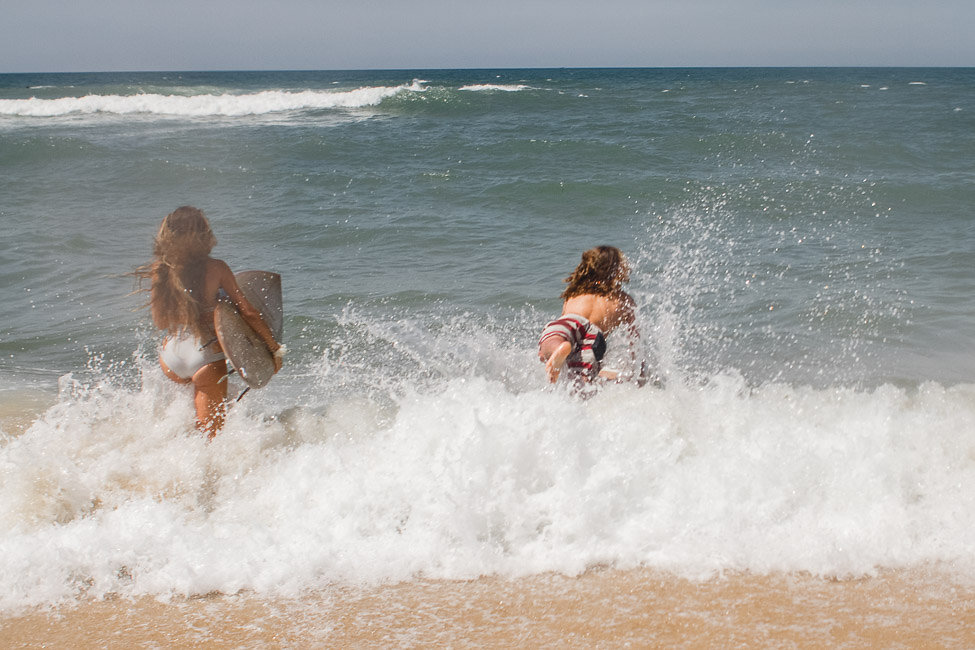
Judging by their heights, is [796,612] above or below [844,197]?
below

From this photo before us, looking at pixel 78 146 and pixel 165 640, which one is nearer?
pixel 165 640

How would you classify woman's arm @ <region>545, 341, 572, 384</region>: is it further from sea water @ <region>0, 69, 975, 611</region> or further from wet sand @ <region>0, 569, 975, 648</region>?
wet sand @ <region>0, 569, 975, 648</region>

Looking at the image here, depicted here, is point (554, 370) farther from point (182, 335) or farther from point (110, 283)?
point (110, 283)

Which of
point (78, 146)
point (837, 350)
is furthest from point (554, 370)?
point (78, 146)

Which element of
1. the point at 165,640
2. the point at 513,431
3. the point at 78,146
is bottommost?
the point at 165,640

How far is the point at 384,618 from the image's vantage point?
2.90m

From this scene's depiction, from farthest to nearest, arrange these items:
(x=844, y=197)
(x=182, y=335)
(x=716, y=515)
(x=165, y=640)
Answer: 1. (x=844, y=197)
2. (x=182, y=335)
3. (x=716, y=515)
4. (x=165, y=640)

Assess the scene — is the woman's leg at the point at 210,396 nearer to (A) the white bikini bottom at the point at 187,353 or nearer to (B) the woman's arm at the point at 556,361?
(A) the white bikini bottom at the point at 187,353

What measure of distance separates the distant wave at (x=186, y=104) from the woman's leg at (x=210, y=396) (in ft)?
82.7

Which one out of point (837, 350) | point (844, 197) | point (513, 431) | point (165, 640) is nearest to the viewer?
point (165, 640)

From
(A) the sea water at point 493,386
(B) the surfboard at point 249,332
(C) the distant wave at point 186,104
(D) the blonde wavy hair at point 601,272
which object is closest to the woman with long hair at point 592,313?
(D) the blonde wavy hair at point 601,272

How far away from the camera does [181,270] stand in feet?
12.6

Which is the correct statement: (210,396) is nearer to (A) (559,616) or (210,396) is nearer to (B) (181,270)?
(B) (181,270)

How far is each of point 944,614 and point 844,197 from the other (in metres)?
10.3
